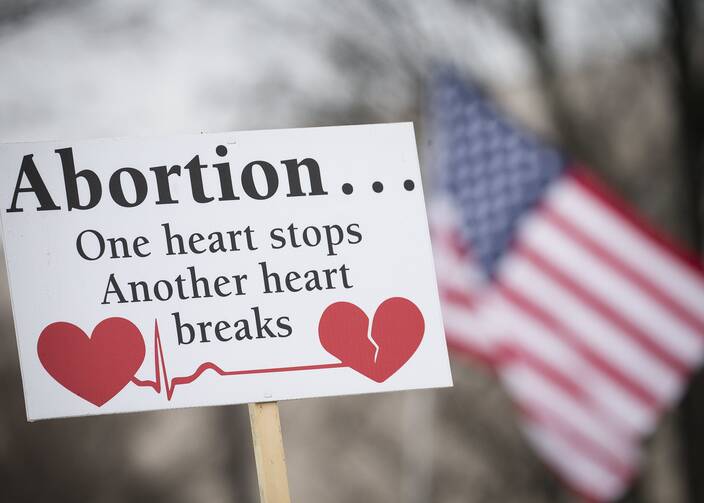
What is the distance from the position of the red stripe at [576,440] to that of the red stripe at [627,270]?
2.71 ft

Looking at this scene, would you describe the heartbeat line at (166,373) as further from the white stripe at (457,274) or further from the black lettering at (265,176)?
the white stripe at (457,274)

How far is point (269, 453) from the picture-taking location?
220 cm

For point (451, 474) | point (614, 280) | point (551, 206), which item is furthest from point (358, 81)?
point (451, 474)

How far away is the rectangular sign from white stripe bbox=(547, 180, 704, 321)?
316 centimetres

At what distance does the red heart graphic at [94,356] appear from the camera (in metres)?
2.16

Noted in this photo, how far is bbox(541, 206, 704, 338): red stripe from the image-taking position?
5.14 meters

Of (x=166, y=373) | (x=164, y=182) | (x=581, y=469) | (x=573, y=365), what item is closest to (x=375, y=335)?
(x=166, y=373)

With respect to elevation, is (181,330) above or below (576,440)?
above

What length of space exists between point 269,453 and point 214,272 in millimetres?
438

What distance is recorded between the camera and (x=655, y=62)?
7.06 m

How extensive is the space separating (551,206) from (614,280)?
1.77 feet

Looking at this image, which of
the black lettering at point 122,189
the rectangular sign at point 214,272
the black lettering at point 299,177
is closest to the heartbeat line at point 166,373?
the rectangular sign at point 214,272

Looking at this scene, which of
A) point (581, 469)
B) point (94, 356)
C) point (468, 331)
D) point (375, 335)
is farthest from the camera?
point (468, 331)

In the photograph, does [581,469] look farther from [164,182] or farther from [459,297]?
[164,182]
